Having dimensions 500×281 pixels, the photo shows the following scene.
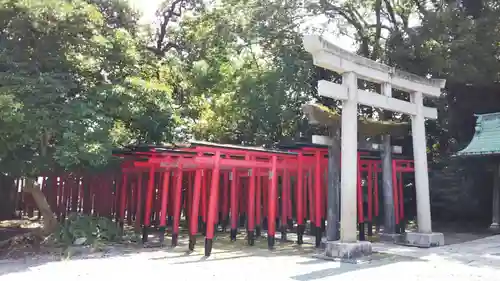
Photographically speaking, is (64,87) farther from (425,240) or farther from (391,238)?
(425,240)

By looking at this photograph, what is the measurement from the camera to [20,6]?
953 cm

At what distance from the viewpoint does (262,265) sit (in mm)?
8844

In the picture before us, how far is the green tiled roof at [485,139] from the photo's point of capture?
39.9 feet

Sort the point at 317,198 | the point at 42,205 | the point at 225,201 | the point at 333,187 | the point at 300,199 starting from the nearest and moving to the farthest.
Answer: the point at 333,187 → the point at 317,198 → the point at 42,205 → the point at 300,199 → the point at 225,201

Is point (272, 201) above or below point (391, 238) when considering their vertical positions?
above

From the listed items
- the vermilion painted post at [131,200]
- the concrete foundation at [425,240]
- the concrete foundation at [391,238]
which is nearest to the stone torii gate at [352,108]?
the concrete foundation at [425,240]

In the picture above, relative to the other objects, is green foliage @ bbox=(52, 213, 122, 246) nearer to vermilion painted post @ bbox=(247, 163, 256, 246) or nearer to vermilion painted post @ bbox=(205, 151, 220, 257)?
vermilion painted post @ bbox=(205, 151, 220, 257)

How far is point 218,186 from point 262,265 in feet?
12.7

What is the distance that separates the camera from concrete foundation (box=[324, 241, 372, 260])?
29.7 feet

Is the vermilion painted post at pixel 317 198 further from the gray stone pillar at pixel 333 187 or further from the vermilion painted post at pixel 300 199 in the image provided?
the gray stone pillar at pixel 333 187

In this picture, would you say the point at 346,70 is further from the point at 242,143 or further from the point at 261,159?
the point at 242,143

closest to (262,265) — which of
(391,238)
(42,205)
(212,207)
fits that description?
(212,207)

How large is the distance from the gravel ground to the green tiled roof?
2649mm

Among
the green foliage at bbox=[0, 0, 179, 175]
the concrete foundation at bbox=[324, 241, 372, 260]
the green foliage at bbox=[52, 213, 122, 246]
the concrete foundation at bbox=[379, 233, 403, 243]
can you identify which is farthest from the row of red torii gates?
the concrete foundation at bbox=[324, 241, 372, 260]
